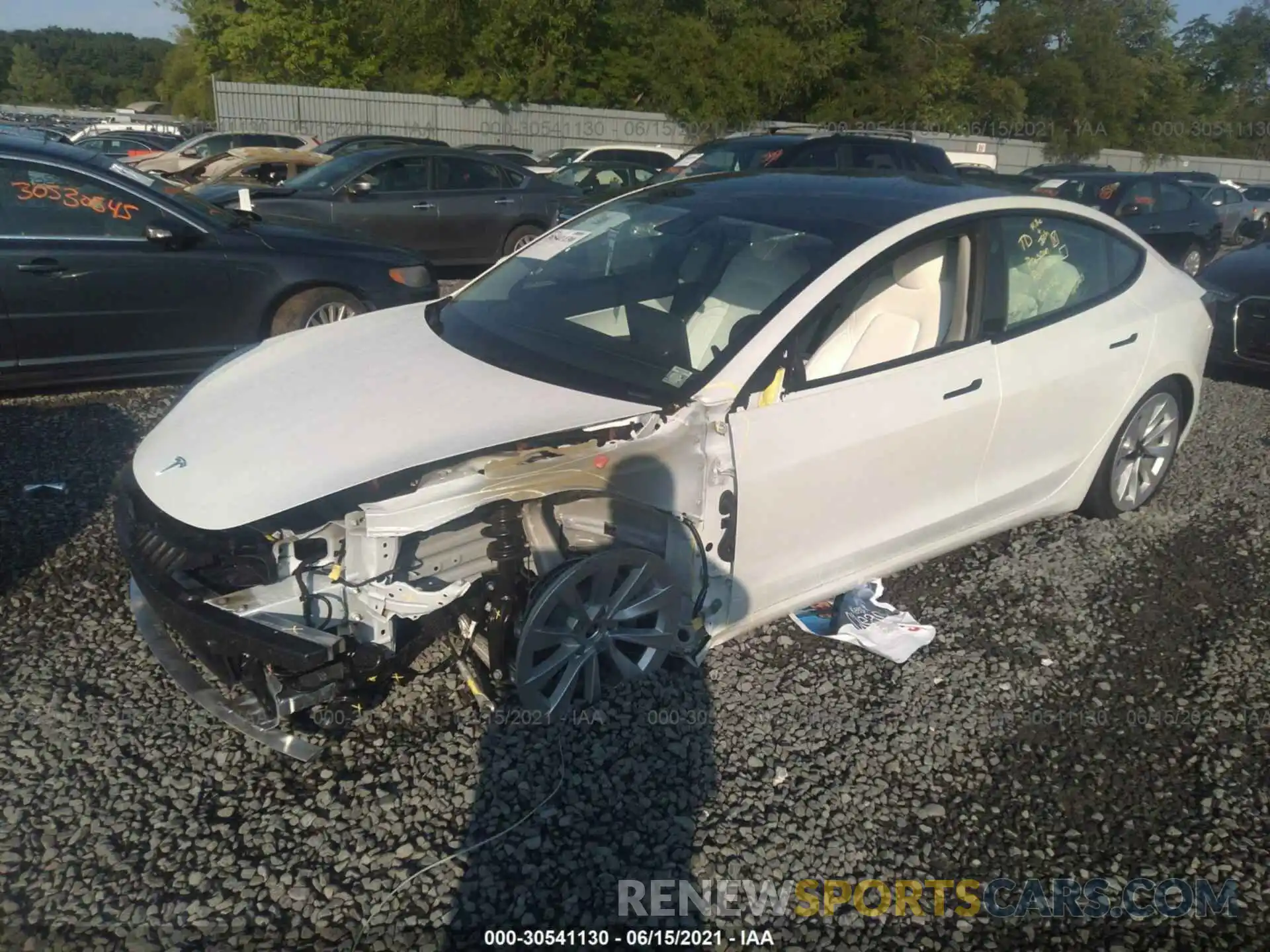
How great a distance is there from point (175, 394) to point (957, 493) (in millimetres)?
4808

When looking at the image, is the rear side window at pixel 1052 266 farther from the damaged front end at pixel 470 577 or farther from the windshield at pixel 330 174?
the windshield at pixel 330 174

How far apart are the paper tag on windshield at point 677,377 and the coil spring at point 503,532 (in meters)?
0.64

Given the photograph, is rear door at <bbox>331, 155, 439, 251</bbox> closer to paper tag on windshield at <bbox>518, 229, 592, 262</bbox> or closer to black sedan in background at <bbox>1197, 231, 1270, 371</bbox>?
paper tag on windshield at <bbox>518, 229, 592, 262</bbox>

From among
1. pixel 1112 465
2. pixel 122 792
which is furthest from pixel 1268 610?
pixel 122 792

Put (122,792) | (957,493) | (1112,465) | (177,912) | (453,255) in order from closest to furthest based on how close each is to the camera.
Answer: (177,912) → (122,792) → (957,493) → (1112,465) → (453,255)

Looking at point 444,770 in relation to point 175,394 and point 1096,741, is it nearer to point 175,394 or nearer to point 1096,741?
point 1096,741

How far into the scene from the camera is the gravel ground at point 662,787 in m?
2.52

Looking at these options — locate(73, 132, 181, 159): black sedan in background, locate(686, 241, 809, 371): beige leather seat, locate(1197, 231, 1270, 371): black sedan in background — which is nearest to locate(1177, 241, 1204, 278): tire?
locate(1197, 231, 1270, 371): black sedan in background

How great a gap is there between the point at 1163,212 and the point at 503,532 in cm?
1357

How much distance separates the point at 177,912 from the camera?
8.05 ft

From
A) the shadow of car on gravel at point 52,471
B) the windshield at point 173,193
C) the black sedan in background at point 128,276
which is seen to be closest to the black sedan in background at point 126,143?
the windshield at point 173,193

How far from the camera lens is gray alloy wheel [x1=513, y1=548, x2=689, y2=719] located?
302cm

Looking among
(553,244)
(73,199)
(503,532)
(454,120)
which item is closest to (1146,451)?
(553,244)

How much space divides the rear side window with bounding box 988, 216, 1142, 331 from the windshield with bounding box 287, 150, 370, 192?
828 centimetres
